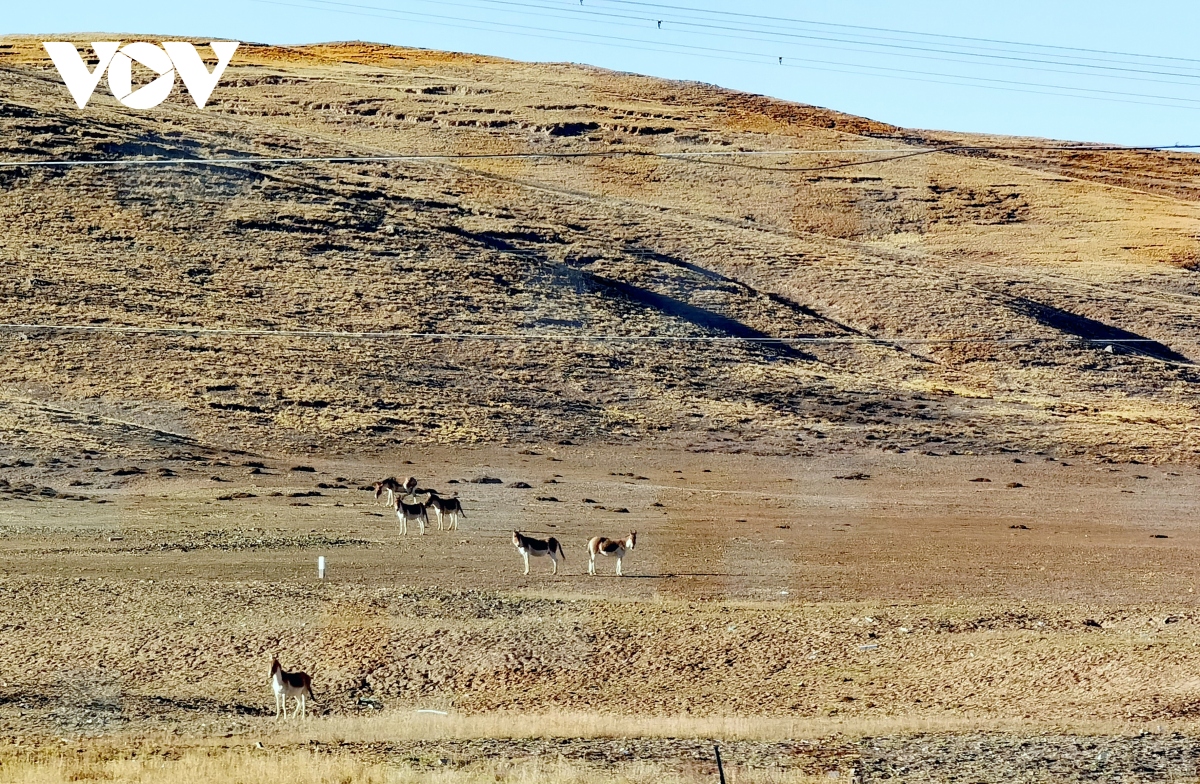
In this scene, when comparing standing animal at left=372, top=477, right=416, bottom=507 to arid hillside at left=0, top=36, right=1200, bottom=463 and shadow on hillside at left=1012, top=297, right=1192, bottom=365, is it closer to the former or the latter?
arid hillside at left=0, top=36, right=1200, bottom=463

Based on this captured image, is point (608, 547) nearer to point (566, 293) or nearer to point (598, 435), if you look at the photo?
point (598, 435)

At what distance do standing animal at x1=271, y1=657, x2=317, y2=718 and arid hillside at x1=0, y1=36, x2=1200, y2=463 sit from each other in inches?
554

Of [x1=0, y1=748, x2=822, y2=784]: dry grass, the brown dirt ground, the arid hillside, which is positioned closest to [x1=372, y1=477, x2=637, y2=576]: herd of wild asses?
the brown dirt ground

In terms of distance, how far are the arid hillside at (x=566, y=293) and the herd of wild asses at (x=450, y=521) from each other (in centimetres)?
673

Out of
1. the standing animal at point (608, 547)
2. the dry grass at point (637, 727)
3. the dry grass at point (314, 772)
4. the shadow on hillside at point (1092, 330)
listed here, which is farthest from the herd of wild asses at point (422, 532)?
the shadow on hillside at point (1092, 330)

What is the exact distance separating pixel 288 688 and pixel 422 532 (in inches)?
474

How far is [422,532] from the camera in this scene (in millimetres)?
28281

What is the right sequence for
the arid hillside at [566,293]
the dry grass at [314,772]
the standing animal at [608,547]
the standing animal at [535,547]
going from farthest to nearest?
the arid hillside at [566,293] < the standing animal at [608,547] < the standing animal at [535,547] < the dry grass at [314,772]

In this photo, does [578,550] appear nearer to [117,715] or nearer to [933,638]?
[933,638]

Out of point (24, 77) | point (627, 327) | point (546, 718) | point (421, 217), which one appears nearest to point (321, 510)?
point (546, 718)

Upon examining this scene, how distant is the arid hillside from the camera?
43500 mm

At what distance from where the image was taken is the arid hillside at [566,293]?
143ft

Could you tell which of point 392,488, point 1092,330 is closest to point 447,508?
point 392,488

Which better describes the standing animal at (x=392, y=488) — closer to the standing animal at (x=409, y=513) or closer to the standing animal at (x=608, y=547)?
the standing animal at (x=409, y=513)
